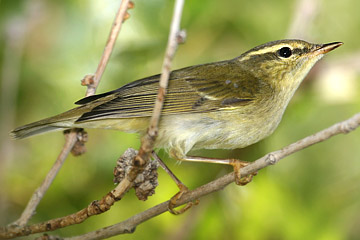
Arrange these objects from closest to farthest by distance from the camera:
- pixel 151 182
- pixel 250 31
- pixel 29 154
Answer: pixel 151 182 → pixel 29 154 → pixel 250 31

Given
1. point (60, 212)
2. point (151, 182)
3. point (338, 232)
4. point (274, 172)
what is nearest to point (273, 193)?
point (274, 172)

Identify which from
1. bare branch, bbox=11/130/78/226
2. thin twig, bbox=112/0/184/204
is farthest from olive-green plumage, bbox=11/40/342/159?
thin twig, bbox=112/0/184/204

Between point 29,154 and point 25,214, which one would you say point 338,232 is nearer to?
point 25,214

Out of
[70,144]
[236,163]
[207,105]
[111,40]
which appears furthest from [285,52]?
[70,144]

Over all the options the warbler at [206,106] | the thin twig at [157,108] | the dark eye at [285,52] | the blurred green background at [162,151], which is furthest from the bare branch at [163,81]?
the dark eye at [285,52]

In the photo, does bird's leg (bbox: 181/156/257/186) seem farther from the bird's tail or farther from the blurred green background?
the bird's tail

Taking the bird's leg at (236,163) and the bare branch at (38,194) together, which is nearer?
the bare branch at (38,194)

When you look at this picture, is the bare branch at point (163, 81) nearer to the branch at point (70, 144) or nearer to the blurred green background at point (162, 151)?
the branch at point (70, 144)
